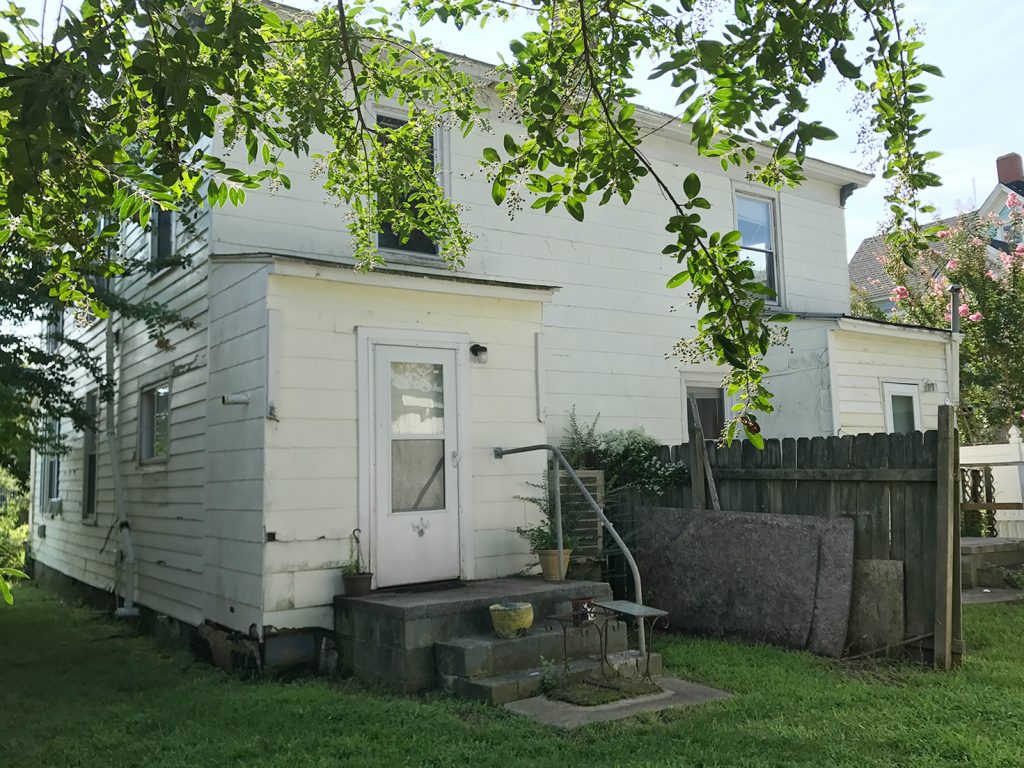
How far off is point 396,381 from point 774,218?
6.97 meters

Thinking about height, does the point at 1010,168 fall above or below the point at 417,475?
above

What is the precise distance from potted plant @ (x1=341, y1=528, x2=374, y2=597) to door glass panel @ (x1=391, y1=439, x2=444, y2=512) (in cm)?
44

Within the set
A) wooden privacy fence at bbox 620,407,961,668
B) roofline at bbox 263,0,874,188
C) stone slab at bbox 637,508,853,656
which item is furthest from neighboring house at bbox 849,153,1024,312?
stone slab at bbox 637,508,853,656

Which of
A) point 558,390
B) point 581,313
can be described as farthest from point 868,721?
point 581,313

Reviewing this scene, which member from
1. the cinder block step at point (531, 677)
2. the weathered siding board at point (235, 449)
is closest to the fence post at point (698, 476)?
the cinder block step at point (531, 677)

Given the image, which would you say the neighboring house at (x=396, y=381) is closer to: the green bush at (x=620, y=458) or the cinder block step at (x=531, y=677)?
the green bush at (x=620, y=458)

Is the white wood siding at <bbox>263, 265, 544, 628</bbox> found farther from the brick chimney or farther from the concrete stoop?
the brick chimney

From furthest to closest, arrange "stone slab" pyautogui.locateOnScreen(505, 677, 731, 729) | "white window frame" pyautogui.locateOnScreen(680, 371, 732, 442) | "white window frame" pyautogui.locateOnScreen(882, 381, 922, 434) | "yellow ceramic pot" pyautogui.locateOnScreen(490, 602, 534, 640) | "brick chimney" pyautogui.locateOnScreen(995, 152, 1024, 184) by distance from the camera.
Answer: "brick chimney" pyautogui.locateOnScreen(995, 152, 1024, 184) < "white window frame" pyautogui.locateOnScreen(882, 381, 922, 434) < "white window frame" pyautogui.locateOnScreen(680, 371, 732, 442) < "yellow ceramic pot" pyautogui.locateOnScreen(490, 602, 534, 640) < "stone slab" pyautogui.locateOnScreen(505, 677, 731, 729)

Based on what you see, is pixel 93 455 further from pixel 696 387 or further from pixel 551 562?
pixel 696 387

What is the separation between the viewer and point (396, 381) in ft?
24.4

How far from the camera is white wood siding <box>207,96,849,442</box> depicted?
9.57 metres

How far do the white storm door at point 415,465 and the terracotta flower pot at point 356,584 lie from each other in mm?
252

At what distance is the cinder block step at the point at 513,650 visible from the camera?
231 inches

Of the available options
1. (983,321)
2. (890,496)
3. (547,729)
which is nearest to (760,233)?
(983,321)
